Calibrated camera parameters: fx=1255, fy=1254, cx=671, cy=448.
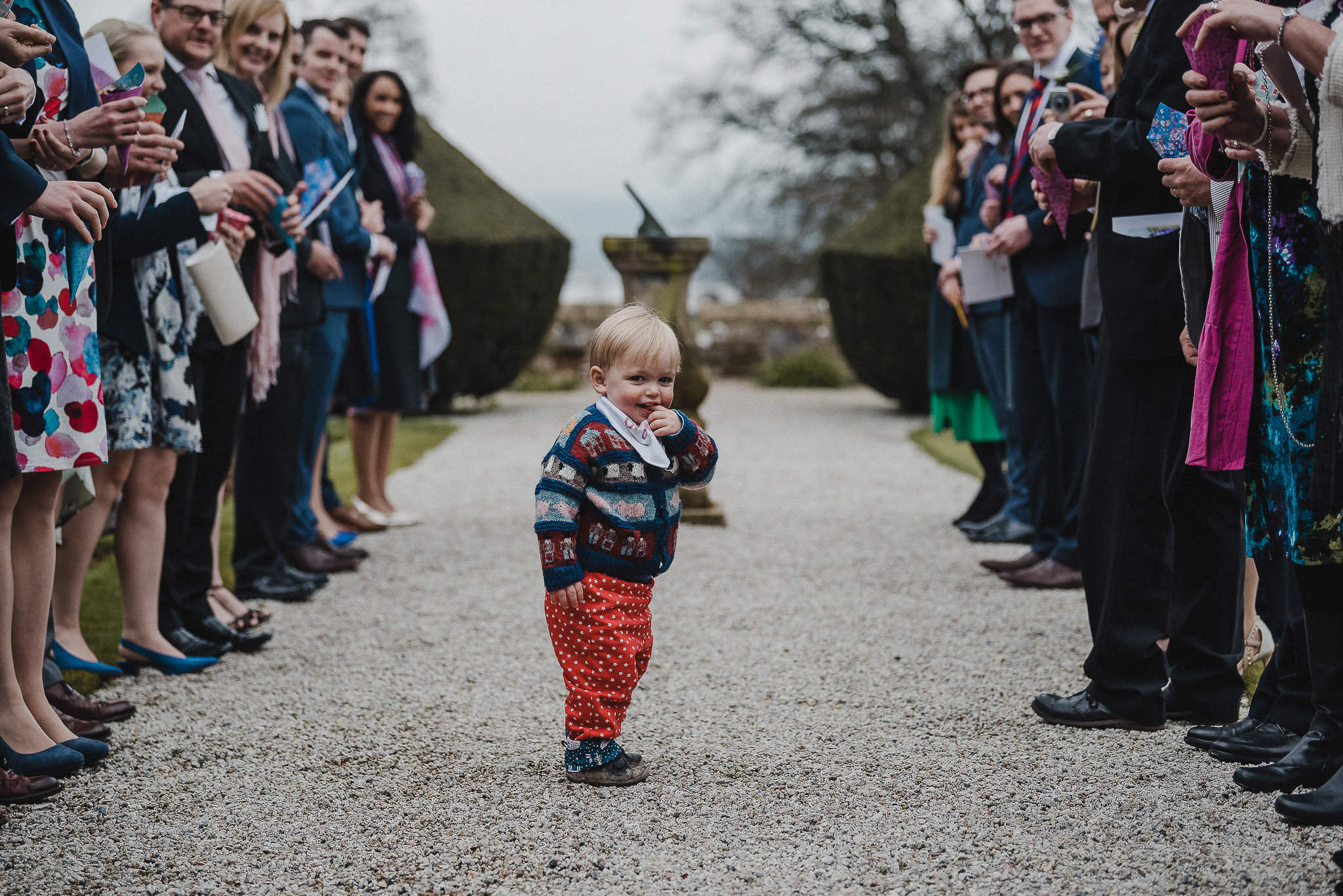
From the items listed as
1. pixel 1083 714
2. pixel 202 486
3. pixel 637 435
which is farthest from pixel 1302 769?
pixel 202 486

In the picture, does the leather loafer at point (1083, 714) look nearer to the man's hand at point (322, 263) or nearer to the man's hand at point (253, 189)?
the man's hand at point (253, 189)

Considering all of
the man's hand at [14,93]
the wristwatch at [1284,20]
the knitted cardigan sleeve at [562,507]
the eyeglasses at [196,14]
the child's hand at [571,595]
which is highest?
the eyeglasses at [196,14]

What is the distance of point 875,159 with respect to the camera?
849 inches

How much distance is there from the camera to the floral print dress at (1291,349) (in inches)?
96.5

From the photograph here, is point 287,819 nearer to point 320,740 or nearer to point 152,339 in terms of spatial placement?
point 320,740

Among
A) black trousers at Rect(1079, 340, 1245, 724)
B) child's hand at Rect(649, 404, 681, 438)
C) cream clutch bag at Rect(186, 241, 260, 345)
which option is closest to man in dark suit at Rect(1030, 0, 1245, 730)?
black trousers at Rect(1079, 340, 1245, 724)

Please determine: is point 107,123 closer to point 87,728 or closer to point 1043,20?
point 87,728

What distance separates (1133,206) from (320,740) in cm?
255

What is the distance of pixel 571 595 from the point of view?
2.80 meters

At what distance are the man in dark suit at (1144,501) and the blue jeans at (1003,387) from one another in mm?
2331

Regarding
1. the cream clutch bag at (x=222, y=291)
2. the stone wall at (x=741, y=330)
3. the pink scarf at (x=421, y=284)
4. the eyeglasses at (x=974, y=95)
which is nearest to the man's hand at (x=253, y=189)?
the cream clutch bag at (x=222, y=291)

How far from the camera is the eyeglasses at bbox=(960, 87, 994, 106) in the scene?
→ 634 centimetres

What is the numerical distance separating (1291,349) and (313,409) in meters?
4.25

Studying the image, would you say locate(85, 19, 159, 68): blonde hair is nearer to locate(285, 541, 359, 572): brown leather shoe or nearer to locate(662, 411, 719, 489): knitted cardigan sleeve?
locate(662, 411, 719, 489): knitted cardigan sleeve
